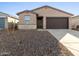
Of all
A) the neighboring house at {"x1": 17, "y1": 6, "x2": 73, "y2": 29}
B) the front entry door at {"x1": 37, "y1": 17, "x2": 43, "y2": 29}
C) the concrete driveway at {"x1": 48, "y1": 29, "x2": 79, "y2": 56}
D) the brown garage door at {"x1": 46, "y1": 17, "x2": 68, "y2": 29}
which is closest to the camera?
the concrete driveway at {"x1": 48, "y1": 29, "x2": 79, "y2": 56}

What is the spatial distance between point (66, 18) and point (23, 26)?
7.31 m

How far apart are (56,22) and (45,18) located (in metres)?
2.15

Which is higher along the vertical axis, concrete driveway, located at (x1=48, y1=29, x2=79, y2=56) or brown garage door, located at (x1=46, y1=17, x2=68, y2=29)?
brown garage door, located at (x1=46, y1=17, x2=68, y2=29)

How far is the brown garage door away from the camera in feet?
83.4

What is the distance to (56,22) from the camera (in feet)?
84.1

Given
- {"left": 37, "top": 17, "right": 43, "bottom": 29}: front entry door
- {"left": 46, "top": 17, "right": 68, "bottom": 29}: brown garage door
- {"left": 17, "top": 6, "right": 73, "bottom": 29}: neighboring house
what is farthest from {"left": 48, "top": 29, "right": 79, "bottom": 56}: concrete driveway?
{"left": 37, "top": 17, "right": 43, "bottom": 29}: front entry door

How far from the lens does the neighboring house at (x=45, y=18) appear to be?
23219mm

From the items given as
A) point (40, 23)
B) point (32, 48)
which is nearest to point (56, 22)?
point (40, 23)

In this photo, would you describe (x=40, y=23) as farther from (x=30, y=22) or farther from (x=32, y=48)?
(x=32, y=48)

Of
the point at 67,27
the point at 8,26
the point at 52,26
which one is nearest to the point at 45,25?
the point at 52,26

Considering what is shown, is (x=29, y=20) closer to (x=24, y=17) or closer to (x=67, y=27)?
(x=24, y=17)

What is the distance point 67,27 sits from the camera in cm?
2520

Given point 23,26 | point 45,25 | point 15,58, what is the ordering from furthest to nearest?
point 45,25
point 23,26
point 15,58

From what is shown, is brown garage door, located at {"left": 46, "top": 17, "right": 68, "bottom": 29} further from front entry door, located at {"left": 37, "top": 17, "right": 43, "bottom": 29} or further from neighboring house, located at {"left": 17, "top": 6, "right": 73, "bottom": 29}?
front entry door, located at {"left": 37, "top": 17, "right": 43, "bottom": 29}
